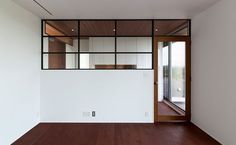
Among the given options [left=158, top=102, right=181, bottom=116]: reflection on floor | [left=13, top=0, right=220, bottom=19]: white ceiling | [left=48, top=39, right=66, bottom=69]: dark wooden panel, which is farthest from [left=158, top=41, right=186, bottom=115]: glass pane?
[left=48, top=39, right=66, bottom=69]: dark wooden panel

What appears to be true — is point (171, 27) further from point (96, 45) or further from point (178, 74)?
point (96, 45)

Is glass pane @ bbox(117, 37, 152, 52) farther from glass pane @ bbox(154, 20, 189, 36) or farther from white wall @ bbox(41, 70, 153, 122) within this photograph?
white wall @ bbox(41, 70, 153, 122)

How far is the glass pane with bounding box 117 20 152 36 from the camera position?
5117 millimetres

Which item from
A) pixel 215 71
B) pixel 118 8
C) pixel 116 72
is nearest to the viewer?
pixel 215 71

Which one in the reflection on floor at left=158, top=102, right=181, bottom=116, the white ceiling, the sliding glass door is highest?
the white ceiling

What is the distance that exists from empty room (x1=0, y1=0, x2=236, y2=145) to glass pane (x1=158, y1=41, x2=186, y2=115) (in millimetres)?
26

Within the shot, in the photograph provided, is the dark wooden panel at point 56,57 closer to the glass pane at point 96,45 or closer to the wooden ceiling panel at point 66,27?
the wooden ceiling panel at point 66,27

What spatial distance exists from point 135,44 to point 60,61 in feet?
6.58

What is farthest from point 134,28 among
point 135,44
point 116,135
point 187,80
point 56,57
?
point 116,135

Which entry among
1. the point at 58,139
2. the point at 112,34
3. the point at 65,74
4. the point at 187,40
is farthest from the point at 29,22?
the point at 187,40

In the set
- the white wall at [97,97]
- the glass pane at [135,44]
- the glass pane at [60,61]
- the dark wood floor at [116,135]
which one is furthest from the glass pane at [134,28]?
the dark wood floor at [116,135]

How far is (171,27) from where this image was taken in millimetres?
5156

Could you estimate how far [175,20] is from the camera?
5094 millimetres

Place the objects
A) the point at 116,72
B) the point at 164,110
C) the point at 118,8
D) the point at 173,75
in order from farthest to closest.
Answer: the point at 173,75 → the point at 164,110 → the point at 116,72 → the point at 118,8
